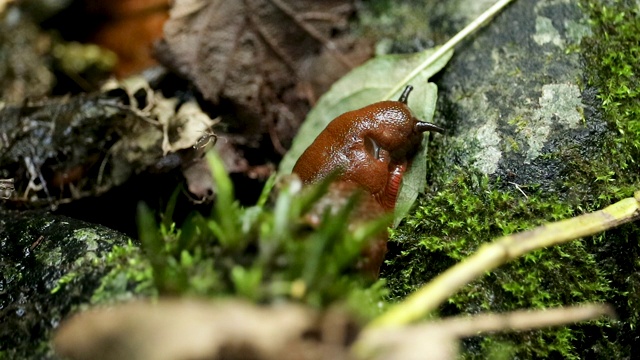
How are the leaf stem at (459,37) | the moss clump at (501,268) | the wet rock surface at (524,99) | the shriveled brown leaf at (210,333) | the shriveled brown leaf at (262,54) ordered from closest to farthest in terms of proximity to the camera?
the shriveled brown leaf at (210,333) → the moss clump at (501,268) → the wet rock surface at (524,99) → the leaf stem at (459,37) → the shriveled brown leaf at (262,54)

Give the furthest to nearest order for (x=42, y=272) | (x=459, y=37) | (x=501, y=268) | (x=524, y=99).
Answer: (x=459, y=37)
(x=524, y=99)
(x=501, y=268)
(x=42, y=272)

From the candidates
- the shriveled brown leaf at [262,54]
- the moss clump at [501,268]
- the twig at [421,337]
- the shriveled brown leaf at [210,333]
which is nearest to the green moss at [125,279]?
the shriveled brown leaf at [210,333]

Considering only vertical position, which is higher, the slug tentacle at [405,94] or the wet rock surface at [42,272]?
the slug tentacle at [405,94]

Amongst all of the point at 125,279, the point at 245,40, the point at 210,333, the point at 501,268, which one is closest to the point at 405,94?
the point at 501,268

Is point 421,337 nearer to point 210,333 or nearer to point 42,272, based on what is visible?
point 210,333

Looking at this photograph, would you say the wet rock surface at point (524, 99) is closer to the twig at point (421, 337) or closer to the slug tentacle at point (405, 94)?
the slug tentacle at point (405, 94)

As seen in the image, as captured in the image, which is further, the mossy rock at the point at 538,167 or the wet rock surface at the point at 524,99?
the wet rock surface at the point at 524,99

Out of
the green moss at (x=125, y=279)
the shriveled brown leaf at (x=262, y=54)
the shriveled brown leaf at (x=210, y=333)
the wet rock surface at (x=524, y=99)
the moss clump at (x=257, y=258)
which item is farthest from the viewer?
the shriveled brown leaf at (x=262, y=54)
